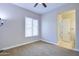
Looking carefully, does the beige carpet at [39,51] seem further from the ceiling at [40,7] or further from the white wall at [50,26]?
the ceiling at [40,7]

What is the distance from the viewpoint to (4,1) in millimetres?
2105

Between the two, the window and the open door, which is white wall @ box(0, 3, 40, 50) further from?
the open door

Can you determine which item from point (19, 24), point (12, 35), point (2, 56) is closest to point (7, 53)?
point (2, 56)

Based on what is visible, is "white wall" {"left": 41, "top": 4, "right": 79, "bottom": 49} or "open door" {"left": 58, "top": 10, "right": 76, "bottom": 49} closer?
"open door" {"left": 58, "top": 10, "right": 76, "bottom": 49}

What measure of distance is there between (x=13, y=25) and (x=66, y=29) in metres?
1.14

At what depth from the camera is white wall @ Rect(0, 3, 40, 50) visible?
2137 millimetres

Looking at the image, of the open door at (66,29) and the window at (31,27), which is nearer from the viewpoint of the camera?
the open door at (66,29)

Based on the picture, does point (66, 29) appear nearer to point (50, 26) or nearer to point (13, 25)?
point (50, 26)

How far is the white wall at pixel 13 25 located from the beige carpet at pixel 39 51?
0.42 feet

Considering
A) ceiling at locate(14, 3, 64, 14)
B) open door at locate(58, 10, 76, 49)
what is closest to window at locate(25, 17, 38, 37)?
ceiling at locate(14, 3, 64, 14)

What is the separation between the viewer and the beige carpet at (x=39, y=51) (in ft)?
7.14

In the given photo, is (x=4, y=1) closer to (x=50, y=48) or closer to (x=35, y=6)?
(x=35, y=6)

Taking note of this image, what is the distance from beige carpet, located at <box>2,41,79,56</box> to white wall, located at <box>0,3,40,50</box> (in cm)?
13

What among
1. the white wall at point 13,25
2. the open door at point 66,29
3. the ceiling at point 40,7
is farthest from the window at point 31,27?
the open door at point 66,29
